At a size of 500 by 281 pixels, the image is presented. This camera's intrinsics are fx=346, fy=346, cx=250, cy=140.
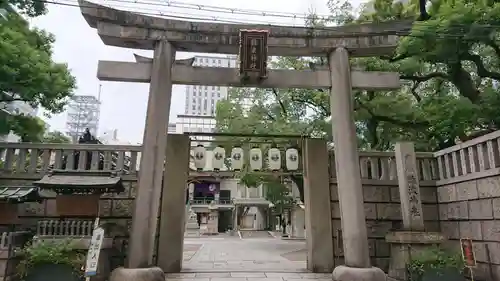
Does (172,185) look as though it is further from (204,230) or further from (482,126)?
(204,230)

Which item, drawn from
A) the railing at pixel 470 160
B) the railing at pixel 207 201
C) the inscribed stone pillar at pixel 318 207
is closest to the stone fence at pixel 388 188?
the railing at pixel 470 160

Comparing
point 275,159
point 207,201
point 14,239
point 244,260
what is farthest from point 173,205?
point 207,201

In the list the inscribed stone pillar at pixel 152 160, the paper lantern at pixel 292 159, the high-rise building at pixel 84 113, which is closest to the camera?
the inscribed stone pillar at pixel 152 160

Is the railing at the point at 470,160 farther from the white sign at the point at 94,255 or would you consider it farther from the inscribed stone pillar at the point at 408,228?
the white sign at the point at 94,255

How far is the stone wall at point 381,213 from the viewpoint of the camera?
10.0m

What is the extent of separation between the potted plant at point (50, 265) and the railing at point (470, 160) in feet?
31.1

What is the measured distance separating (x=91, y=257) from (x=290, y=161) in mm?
6345

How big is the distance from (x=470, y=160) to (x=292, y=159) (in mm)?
4722

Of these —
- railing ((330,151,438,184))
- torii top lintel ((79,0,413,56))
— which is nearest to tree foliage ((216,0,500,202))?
torii top lintel ((79,0,413,56))

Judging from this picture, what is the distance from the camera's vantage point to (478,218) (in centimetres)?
865

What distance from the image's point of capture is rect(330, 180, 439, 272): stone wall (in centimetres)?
1003

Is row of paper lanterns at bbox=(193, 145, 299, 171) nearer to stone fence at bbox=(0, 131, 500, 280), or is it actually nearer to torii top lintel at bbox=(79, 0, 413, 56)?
stone fence at bbox=(0, 131, 500, 280)

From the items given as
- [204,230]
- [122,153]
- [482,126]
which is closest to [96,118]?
[204,230]

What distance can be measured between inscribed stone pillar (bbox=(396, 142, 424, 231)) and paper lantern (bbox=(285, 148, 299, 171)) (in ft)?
9.47
